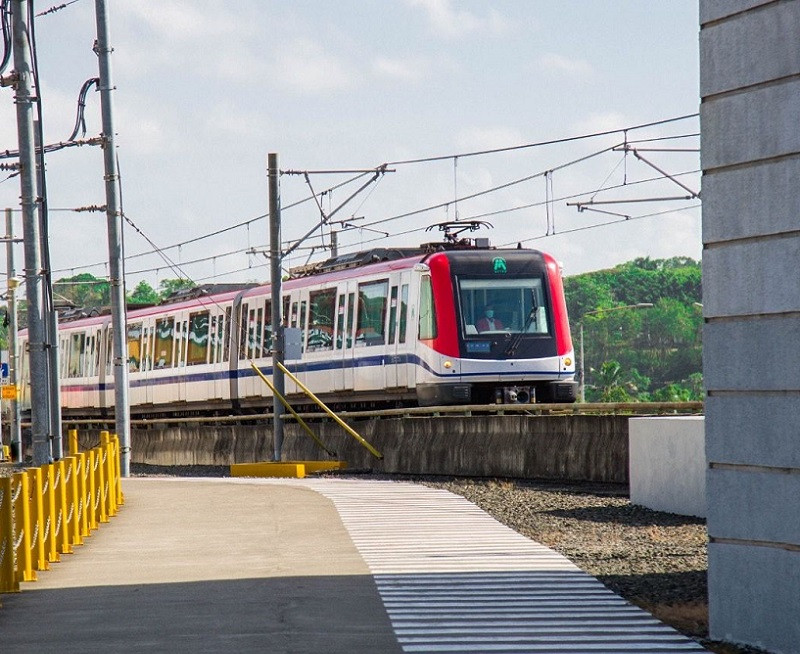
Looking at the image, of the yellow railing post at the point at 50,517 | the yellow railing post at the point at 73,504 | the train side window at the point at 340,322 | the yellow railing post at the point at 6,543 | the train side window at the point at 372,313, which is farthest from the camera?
the train side window at the point at 340,322

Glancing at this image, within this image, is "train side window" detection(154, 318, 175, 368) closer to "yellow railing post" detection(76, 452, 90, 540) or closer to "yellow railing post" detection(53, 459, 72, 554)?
"yellow railing post" detection(76, 452, 90, 540)

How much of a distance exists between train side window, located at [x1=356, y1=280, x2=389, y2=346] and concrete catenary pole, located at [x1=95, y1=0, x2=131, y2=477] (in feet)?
16.1

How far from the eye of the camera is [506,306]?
32281 mm

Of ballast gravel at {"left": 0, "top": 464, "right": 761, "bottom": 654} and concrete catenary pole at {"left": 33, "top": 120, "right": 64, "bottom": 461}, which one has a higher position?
concrete catenary pole at {"left": 33, "top": 120, "right": 64, "bottom": 461}

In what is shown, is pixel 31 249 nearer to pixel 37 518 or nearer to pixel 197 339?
pixel 37 518

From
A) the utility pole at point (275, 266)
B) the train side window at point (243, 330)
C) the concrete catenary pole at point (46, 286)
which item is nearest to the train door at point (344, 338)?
the utility pole at point (275, 266)

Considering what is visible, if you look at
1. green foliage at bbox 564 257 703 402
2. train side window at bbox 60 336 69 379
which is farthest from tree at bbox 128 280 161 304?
train side window at bbox 60 336 69 379

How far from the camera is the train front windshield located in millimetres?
31891

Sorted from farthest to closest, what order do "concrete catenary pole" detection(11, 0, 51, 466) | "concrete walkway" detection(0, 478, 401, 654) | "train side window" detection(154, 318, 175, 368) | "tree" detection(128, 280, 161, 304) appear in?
"tree" detection(128, 280, 161, 304), "train side window" detection(154, 318, 175, 368), "concrete catenary pole" detection(11, 0, 51, 466), "concrete walkway" detection(0, 478, 401, 654)

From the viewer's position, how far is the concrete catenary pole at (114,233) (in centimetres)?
3080

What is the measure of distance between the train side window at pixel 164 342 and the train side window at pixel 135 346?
5.59ft

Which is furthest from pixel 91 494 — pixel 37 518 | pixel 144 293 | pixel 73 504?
pixel 144 293

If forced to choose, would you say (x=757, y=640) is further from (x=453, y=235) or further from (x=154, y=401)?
(x=154, y=401)

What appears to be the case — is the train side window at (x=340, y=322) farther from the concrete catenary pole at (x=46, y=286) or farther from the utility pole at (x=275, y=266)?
the concrete catenary pole at (x=46, y=286)
